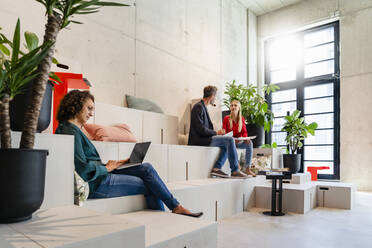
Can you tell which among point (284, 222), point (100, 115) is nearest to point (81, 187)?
point (100, 115)

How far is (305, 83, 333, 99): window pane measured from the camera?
19.3 ft

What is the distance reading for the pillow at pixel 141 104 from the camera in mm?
3805

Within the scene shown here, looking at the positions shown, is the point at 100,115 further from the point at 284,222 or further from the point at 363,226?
the point at 363,226

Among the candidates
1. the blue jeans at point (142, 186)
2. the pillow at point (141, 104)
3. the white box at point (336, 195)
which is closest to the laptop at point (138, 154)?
the blue jeans at point (142, 186)

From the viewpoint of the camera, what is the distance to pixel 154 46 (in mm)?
4371

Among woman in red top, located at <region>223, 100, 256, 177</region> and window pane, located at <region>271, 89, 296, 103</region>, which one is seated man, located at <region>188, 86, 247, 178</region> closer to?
woman in red top, located at <region>223, 100, 256, 177</region>

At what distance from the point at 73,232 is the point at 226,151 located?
2.82 meters

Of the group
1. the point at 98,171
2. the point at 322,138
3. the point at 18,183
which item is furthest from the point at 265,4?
the point at 18,183

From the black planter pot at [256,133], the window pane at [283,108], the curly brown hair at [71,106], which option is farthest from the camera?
the window pane at [283,108]

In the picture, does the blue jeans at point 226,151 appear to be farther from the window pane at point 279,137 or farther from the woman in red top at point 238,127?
Answer: the window pane at point 279,137

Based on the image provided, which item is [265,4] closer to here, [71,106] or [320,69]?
[320,69]

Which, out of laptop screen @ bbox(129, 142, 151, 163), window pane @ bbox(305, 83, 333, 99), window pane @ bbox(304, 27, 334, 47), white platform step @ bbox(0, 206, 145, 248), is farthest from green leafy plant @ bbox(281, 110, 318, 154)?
white platform step @ bbox(0, 206, 145, 248)

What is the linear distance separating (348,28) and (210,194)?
15.8ft

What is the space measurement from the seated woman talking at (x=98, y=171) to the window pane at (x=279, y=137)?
498 centimetres
